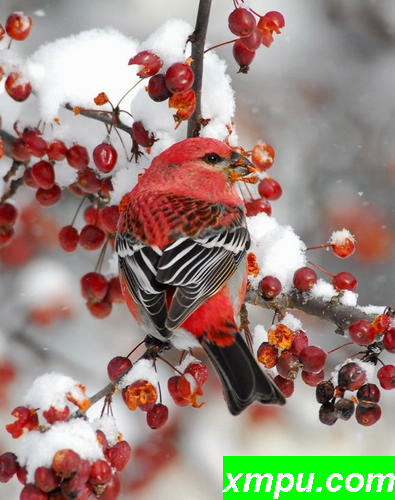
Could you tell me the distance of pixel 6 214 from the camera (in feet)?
10.1

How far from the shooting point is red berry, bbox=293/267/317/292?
258 cm

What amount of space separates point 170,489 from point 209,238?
1911 millimetres

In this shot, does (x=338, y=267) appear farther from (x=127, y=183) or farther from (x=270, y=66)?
(x=127, y=183)

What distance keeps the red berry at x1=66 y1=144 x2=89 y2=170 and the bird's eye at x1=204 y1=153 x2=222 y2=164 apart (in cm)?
44

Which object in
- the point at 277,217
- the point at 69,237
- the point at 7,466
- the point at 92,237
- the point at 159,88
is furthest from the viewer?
the point at 277,217

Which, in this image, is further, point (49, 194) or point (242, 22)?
point (49, 194)

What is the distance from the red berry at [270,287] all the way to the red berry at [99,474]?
0.83 meters

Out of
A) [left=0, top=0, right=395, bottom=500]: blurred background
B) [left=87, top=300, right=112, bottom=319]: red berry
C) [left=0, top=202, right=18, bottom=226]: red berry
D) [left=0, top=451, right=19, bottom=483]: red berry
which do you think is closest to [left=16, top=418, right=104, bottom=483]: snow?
[left=0, top=451, right=19, bottom=483]: red berry

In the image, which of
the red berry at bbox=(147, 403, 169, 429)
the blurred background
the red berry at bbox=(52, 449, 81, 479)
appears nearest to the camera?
the red berry at bbox=(52, 449, 81, 479)

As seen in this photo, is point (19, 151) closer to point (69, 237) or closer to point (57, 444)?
point (69, 237)

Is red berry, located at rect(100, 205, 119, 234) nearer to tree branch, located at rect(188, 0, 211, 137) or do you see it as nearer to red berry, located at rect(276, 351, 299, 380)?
tree branch, located at rect(188, 0, 211, 137)

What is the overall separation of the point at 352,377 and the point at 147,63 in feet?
3.83

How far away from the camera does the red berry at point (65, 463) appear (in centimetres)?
193

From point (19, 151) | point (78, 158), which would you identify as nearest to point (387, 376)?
point (78, 158)
